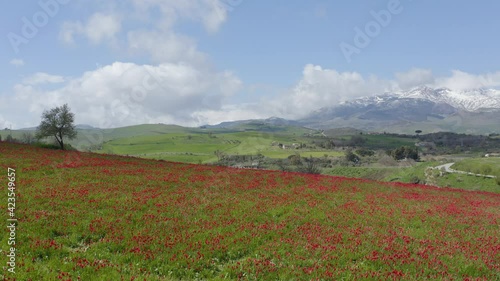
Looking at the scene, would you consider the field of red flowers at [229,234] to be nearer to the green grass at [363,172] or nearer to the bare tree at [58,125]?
the bare tree at [58,125]

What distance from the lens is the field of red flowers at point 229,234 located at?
39.4ft

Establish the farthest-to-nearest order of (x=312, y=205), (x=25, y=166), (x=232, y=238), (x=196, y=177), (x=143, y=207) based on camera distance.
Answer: (x=196, y=177), (x=25, y=166), (x=312, y=205), (x=143, y=207), (x=232, y=238)

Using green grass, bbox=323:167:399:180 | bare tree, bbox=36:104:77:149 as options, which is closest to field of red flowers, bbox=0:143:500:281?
bare tree, bbox=36:104:77:149

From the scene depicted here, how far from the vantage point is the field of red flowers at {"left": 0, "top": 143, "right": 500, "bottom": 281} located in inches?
473

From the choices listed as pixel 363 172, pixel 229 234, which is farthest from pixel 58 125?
pixel 363 172

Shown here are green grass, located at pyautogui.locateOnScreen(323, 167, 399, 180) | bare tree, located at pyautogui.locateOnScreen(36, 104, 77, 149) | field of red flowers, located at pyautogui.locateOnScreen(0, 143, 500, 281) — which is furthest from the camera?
green grass, located at pyautogui.locateOnScreen(323, 167, 399, 180)

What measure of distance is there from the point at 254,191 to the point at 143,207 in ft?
35.5

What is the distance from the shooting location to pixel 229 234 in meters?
15.8

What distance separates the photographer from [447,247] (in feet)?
52.7

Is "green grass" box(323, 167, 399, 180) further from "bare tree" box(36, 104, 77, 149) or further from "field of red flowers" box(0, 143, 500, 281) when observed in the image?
"field of red flowers" box(0, 143, 500, 281)

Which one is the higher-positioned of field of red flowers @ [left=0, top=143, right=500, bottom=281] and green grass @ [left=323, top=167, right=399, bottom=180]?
field of red flowers @ [left=0, top=143, right=500, bottom=281]

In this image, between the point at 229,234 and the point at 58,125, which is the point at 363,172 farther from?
the point at 229,234

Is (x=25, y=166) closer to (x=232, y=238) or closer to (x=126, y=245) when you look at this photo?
(x=126, y=245)

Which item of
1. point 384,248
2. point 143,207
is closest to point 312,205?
point 384,248
